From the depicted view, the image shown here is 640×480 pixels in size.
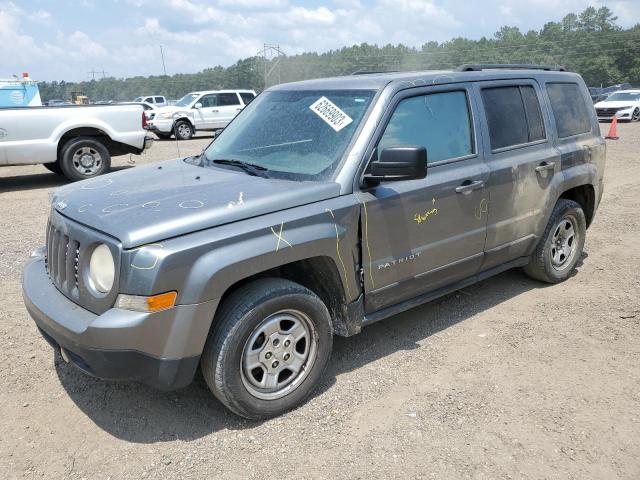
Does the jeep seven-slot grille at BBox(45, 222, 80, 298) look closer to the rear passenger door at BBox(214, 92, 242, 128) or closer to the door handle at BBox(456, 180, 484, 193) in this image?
Answer: the door handle at BBox(456, 180, 484, 193)

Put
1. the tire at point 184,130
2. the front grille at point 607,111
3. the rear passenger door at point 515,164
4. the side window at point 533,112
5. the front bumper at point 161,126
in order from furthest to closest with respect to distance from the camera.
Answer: the front grille at point 607,111 → the tire at point 184,130 → the front bumper at point 161,126 → the side window at point 533,112 → the rear passenger door at point 515,164

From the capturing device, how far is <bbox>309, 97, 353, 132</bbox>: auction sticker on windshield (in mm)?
3531

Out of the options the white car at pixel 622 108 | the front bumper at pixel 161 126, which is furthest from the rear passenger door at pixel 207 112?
the white car at pixel 622 108

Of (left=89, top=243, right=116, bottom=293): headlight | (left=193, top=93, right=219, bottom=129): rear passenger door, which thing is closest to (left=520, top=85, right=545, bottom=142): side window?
(left=89, top=243, right=116, bottom=293): headlight

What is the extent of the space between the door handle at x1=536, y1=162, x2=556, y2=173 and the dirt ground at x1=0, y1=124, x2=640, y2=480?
1150 millimetres

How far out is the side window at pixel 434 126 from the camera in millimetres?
3580

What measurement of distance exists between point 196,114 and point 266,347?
18635 millimetres

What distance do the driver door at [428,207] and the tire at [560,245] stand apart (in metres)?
1.01

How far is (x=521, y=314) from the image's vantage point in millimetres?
4531

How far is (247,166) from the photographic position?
3637 mm

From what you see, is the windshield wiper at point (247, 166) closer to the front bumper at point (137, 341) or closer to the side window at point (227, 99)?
the front bumper at point (137, 341)

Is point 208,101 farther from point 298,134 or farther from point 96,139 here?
point 298,134

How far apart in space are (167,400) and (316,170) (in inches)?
66.1

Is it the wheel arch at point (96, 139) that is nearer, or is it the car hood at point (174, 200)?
the car hood at point (174, 200)
